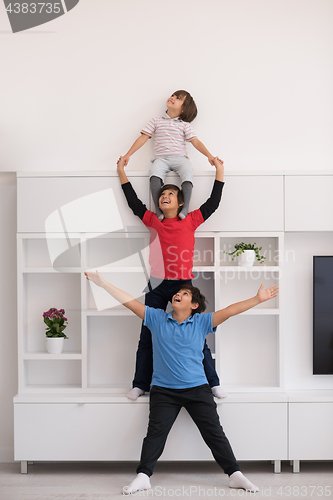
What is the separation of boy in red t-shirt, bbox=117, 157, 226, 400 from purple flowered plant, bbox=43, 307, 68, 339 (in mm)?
434

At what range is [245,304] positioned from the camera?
2092 mm

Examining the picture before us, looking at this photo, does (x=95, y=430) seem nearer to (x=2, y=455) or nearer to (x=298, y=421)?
(x=2, y=455)

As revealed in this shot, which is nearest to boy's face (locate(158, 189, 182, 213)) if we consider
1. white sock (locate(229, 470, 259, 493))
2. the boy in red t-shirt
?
the boy in red t-shirt

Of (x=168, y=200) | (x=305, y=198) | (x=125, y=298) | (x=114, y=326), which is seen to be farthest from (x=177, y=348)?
(x=305, y=198)

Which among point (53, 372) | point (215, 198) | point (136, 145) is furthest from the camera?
point (53, 372)

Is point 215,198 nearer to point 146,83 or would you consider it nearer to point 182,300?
point 182,300

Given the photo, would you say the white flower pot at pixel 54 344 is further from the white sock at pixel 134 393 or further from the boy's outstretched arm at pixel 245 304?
the boy's outstretched arm at pixel 245 304

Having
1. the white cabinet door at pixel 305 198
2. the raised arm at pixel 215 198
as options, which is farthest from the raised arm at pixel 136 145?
the white cabinet door at pixel 305 198

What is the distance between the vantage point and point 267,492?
6.62 feet

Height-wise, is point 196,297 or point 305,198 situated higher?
point 305,198

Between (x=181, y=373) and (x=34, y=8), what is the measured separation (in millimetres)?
2172

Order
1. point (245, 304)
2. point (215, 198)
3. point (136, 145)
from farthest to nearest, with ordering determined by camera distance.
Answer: point (136, 145)
point (215, 198)
point (245, 304)

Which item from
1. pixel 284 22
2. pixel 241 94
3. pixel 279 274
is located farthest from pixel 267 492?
pixel 284 22

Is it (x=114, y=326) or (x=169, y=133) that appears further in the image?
(x=114, y=326)
